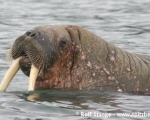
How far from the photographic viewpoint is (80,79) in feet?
39.0

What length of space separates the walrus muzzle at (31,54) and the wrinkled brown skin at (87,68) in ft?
0.56

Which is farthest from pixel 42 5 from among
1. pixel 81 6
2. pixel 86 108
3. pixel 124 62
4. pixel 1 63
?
pixel 86 108

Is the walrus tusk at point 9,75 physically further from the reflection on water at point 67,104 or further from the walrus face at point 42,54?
the reflection on water at point 67,104

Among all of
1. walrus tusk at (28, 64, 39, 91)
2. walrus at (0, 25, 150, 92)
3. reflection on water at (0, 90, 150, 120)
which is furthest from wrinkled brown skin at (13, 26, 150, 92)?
walrus tusk at (28, 64, 39, 91)

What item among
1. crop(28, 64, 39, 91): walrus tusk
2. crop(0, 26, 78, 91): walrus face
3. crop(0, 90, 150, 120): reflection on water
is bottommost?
crop(0, 90, 150, 120): reflection on water

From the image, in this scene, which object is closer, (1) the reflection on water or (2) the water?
(1) the reflection on water

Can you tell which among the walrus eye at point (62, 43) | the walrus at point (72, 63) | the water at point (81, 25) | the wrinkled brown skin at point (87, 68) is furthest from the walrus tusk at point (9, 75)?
the walrus eye at point (62, 43)

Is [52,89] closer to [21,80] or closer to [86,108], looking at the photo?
[86,108]

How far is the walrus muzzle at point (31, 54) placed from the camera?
11383mm

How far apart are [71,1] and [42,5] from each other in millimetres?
1537

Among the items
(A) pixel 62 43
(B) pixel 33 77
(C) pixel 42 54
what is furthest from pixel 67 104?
(A) pixel 62 43

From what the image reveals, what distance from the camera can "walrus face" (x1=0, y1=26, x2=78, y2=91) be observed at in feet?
37.4

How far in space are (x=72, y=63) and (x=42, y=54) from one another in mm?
704

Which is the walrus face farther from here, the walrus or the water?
the water
